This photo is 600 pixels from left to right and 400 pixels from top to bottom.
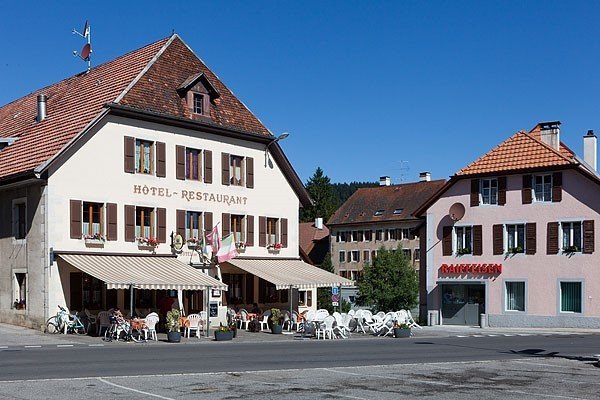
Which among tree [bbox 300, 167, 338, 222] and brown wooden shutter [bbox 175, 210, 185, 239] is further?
tree [bbox 300, 167, 338, 222]

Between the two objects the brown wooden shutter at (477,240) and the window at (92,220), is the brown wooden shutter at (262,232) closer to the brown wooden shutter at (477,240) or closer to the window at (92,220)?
the window at (92,220)

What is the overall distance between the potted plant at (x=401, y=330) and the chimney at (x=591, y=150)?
63.2 feet

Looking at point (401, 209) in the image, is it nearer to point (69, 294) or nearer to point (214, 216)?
point (214, 216)

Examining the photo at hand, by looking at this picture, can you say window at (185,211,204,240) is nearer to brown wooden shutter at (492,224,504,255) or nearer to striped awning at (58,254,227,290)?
striped awning at (58,254,227,290)

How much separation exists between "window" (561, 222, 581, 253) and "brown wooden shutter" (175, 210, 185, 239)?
1883cm

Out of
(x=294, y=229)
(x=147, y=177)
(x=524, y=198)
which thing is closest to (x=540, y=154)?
(x=524, y=198)

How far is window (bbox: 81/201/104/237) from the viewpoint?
3334 centimetres

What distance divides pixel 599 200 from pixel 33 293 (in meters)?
26.0

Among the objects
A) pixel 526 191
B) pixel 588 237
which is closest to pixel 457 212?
pixel 526 191

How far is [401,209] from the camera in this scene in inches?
3531

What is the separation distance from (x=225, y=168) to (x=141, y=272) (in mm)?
8544

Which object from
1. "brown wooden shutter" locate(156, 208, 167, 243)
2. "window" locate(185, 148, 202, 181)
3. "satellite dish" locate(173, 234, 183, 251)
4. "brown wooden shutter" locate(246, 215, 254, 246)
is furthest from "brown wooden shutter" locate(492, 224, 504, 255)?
"brown wooden shutter" locate(156, 208, 167, 243)

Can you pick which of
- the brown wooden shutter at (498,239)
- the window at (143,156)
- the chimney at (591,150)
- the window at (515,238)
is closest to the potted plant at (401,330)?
the window at (143,156)

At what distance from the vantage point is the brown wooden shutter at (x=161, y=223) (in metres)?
36.1
